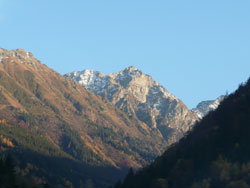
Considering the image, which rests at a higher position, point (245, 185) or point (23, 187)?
point (23, 187)

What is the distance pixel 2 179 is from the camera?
111250 millimetres

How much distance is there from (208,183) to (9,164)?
97351 mm

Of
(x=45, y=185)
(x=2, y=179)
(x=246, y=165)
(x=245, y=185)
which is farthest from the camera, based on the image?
(x=246, y=165)

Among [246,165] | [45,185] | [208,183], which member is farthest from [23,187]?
[246,165]

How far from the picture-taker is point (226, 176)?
196 metres

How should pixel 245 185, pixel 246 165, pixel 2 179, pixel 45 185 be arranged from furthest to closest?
1. pixel 246 165
2. pixel 245 185
3. pixel 45 185
4. pixel 2 179

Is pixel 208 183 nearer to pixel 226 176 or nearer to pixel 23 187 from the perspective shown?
pixel 226 176

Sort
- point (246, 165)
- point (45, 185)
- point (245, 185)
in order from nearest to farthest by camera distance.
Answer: point (45, 185) < point (245, 185) < point (246, 165)

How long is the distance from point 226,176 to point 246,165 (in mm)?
9274

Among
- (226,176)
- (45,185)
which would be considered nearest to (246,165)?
(226,176)

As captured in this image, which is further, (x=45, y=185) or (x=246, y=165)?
(x=246, y=165)

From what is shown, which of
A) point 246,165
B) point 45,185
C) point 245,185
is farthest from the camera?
point 246,165

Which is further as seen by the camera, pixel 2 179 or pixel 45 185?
pixel 45 185

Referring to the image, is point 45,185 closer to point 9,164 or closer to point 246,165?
point 9,164
